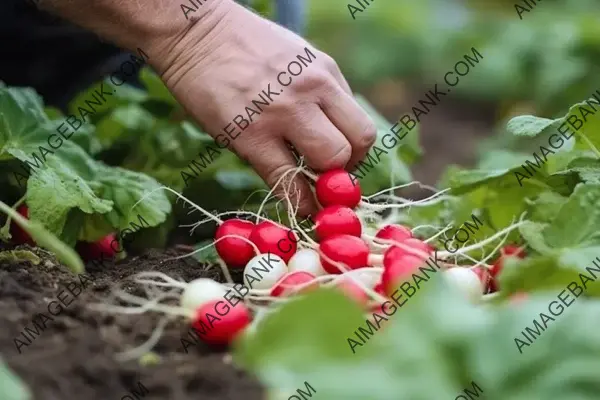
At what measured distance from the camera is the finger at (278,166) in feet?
6.58

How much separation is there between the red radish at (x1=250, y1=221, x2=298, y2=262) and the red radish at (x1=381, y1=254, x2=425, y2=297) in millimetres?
306

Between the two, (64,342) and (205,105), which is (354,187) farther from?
(64,342)

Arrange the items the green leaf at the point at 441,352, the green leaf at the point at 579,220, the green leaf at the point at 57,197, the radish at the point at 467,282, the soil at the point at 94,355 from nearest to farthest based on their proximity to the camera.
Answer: the green leaf at the point at 441,352 < the soil at the point at 94,355 < the radish at the point at 467,282 < the green leaf at the point at 579,220 < the green leaf at the point at 57,197

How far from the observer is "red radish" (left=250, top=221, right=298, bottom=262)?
75.9 inches

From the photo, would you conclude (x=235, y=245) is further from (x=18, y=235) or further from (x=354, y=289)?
(x=18, y=235)

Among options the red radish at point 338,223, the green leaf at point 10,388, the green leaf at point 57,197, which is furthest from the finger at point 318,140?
the green leaf at point 10,388

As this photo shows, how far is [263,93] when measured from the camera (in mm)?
1935

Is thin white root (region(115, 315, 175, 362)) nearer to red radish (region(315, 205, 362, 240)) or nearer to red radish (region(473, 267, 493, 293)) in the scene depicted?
red radish (region(315, 205, 362, 240))

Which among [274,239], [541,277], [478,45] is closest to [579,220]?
[541,277]

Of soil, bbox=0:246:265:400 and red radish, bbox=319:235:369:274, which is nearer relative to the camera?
soil, bbox=0:246:265:400

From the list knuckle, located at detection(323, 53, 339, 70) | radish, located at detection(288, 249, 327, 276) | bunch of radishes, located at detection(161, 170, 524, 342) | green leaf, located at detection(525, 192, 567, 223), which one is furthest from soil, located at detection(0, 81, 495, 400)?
green leaf, located at detection(525, 192, 567, 223)

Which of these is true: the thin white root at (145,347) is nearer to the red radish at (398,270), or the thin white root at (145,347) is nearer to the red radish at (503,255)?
the red radish at (398,270)

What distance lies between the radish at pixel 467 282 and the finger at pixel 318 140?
0.41 meters

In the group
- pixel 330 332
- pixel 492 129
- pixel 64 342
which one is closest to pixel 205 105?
pixel 64 342
